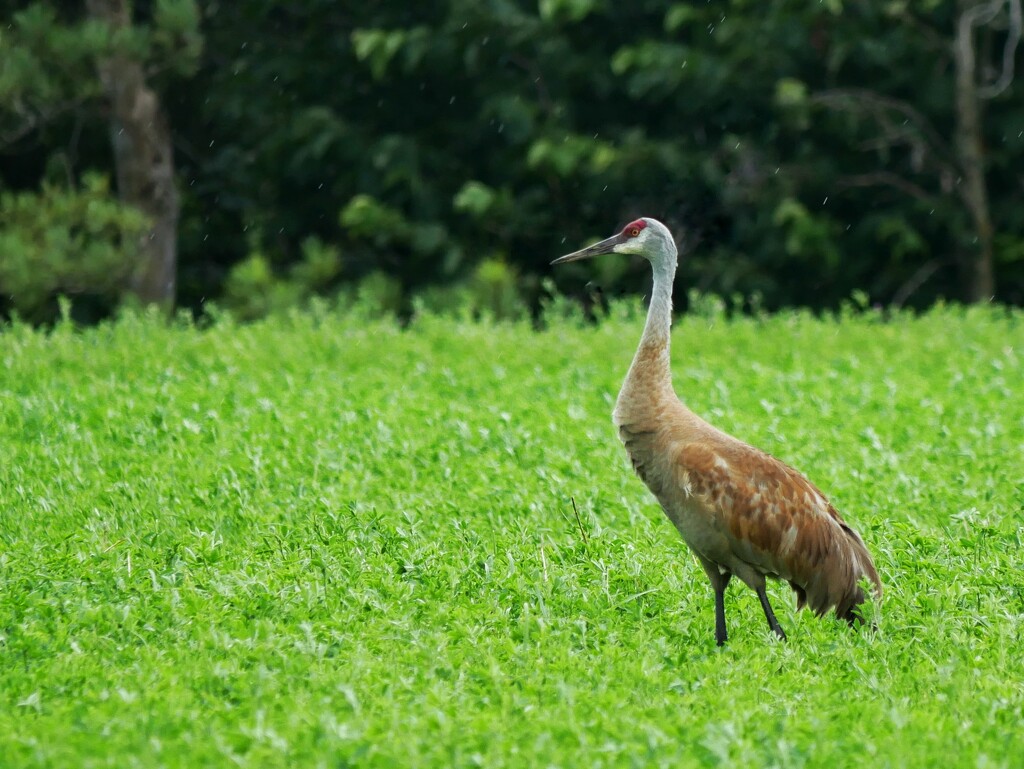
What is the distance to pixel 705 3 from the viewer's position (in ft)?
61.0

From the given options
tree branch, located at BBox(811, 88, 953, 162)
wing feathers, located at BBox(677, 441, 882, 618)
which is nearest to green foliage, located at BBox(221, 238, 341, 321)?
tree branch, located at BBox(811, 88, 953, 162)

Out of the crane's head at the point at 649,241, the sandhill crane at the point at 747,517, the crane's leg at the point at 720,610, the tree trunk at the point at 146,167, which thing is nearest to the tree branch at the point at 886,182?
the tree trunk at the point at 146,167

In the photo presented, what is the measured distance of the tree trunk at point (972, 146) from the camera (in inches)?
691

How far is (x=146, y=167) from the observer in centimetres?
1795

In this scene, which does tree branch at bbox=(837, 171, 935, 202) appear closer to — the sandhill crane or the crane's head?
the crane's head

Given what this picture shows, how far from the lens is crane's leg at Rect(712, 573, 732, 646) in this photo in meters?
5.84

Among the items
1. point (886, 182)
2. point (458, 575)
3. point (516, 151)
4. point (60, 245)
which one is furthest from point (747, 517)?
point (516, 151)

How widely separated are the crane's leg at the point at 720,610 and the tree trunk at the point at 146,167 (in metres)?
12.3

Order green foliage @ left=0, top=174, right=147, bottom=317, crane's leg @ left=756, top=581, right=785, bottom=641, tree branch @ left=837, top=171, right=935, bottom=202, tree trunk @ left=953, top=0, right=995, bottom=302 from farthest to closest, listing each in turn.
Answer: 1. tree branch @ left=837, top=171, right=935, bottom=202
2. tree trunk @ left=953, top=0, right=995, bottom=302
3. green foliage @ left=0, top=174, right=147, bottom=317
4. crane's leg @ left=756, top=581, right=785, bottom=641

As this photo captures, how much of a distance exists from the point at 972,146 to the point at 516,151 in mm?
5535

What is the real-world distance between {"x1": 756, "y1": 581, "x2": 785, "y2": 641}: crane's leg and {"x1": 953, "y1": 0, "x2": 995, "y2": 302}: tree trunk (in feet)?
41.0

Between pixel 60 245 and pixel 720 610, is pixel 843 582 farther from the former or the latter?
pixel 60 245

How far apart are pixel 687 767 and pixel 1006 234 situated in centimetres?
1562

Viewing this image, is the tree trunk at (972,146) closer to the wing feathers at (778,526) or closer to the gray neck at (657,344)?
the gray neck at (657,344)
